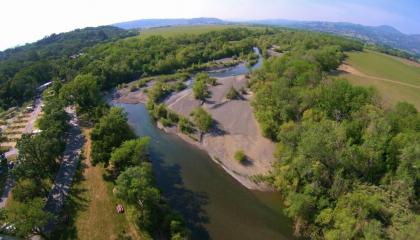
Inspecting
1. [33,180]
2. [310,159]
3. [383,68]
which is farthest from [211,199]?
[383,68]

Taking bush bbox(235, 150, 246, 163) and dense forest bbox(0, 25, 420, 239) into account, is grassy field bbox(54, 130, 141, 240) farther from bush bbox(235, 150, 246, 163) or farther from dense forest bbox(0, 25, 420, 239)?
bush bbox(235, 150, 246, 163)

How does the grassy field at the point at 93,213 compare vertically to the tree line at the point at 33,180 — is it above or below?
below

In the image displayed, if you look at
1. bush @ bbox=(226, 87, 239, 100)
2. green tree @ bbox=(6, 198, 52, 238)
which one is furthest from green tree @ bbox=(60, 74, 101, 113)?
green tree @ bbox=(6, 198, 52, 238)

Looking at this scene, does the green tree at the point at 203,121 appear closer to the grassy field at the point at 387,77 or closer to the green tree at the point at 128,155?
the green tree at the point at 128,155

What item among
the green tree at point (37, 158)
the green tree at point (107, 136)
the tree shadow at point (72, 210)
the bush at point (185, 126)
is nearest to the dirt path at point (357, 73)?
the bush at point (185, 126)

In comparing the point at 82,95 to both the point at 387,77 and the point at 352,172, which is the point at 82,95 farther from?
the point at 387,77
